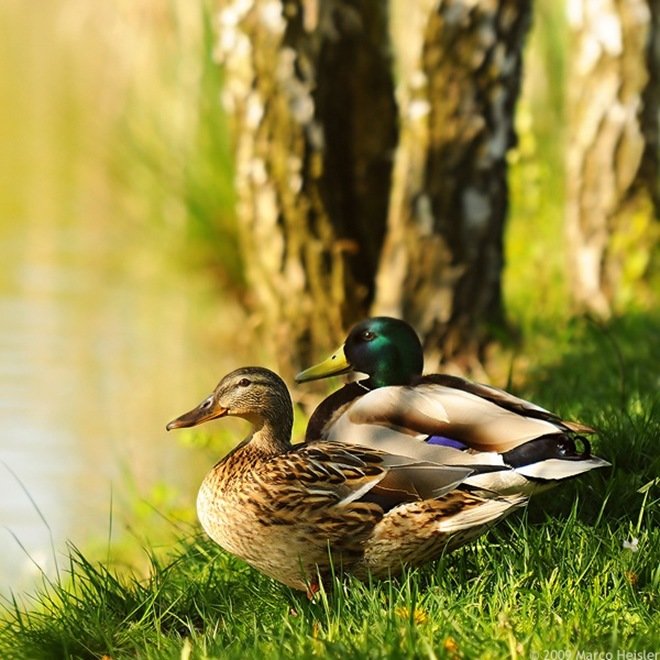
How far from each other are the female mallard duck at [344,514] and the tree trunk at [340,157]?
336cm

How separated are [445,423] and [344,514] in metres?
0.40

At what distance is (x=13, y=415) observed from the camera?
8273 millimetres

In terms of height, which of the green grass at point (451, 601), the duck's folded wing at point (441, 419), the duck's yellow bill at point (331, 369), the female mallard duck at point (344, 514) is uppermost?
the duck's yellow bill at point (331, 369)

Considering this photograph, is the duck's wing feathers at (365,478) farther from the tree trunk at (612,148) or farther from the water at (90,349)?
the tree trunk at (612,148)

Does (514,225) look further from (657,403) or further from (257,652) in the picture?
(257,652)

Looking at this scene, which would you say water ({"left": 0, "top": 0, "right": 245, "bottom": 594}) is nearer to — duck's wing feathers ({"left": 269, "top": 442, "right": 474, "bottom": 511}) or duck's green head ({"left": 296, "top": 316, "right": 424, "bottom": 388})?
duck's wing feathers ({"left": 269, "top": 442, "right": 474, "bottom": 511})

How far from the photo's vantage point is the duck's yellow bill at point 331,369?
164 inches

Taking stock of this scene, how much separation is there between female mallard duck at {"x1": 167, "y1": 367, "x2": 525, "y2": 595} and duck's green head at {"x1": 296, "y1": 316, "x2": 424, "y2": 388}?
0.60m

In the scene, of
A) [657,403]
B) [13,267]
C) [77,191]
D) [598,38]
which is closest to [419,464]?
[657,403]

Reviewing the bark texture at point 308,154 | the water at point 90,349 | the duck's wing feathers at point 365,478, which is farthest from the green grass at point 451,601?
the bark texture at point 308,154

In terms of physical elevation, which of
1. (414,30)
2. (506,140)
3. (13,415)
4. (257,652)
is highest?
(414,30)

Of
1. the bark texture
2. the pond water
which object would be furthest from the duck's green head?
the bark texture

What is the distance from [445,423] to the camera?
3584mm

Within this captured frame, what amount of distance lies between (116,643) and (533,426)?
3.74 ft
